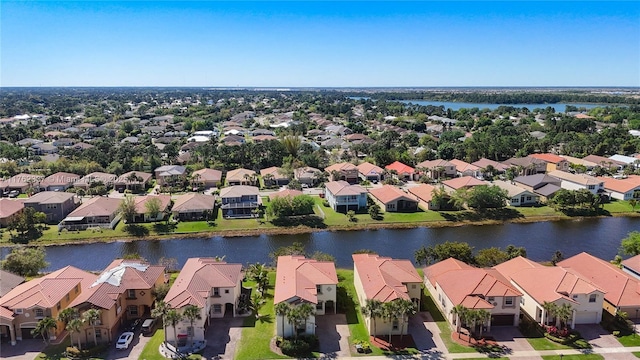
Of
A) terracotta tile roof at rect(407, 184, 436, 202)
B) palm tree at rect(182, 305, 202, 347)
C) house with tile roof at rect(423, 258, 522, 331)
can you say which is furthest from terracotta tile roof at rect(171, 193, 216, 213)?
house with tile roof at rect(423, 258, 522, 331)

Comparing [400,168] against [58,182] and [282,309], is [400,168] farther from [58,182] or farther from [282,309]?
[58,182]

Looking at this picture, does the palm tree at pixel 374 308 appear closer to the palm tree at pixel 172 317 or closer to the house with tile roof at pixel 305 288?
the house with tile roof at pixel 305 288

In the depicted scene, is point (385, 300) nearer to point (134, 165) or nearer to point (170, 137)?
point (134, 165)

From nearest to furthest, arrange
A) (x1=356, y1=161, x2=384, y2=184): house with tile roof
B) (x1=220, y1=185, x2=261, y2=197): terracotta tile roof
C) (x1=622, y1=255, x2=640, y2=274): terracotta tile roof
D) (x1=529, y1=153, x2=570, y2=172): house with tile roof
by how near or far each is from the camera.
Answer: (x1=622, y1=255, x2=640, y2=274): terracotta tile roof < (x1=220, y1=185, x2=261, y2=197): terracotta tile roof < (x1=356, y1=161, x2=384, y2=184): house with tile roof < (x1=529, y1=153, x2=570, y2=172): house with tile roof

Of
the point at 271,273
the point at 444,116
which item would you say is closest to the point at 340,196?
the point at 271,273

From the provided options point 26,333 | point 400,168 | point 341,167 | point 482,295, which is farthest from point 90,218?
point 400,168

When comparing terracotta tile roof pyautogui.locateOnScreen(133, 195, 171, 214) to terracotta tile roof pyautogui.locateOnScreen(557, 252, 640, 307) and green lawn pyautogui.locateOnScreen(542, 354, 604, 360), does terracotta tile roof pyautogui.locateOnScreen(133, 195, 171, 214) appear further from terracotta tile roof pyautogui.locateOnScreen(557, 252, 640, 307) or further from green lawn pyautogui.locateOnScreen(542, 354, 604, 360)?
terracotta tile roof pyautogui.locateOnScreen(557, 252, 640, 307)
